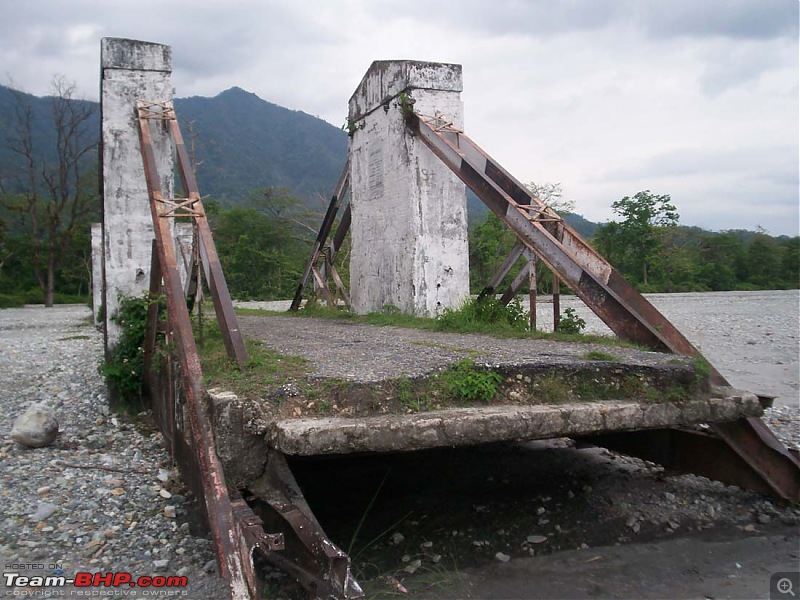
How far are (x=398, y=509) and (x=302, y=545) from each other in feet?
6.59

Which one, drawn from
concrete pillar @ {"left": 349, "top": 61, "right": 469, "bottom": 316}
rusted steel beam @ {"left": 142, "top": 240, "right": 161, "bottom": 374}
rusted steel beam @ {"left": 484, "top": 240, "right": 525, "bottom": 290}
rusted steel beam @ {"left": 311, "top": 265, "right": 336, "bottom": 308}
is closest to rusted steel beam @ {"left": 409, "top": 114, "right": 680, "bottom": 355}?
rusted steel beam @ {"left": 484, "top": 240, "right": 525, "bottom": 290}

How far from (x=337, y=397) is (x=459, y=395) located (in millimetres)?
665

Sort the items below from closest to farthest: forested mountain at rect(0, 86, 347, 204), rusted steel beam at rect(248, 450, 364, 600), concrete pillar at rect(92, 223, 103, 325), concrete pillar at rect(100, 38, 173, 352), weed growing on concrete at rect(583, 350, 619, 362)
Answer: rusted steel beam at rect(248, 450, 364, 600)
weed growing on concrete at rect(583, 350, 619, 362)
concrete pillar at rect(100, 38, 173, 352)
concrete pillar at rect(92, 223, 103, 325)
forested mountain at rect(0, 86, 347, 204)

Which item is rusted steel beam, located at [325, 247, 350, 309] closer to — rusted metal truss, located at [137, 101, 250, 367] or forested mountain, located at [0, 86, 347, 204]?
rusted metal truss, located at [137, 101, 250, 367]

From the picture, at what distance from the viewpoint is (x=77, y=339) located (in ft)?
49.9

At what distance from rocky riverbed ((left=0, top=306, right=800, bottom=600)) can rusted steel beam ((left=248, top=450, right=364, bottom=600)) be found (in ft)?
1.80

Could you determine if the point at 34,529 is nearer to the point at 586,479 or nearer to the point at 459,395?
the point at 459,395

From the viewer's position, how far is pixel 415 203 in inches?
283

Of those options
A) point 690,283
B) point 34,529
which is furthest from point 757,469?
point 690,283

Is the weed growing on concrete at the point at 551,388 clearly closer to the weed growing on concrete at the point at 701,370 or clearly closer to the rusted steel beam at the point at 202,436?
the weed growing on concrete at the point at 701,370

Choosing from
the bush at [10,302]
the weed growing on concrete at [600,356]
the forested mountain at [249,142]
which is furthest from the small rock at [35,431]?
the forested mountain at [249,142]

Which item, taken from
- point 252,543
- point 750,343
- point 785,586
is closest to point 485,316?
point 785,586

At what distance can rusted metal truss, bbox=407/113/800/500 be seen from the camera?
13.8 feet

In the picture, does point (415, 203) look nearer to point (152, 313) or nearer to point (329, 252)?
point (152, 313)
